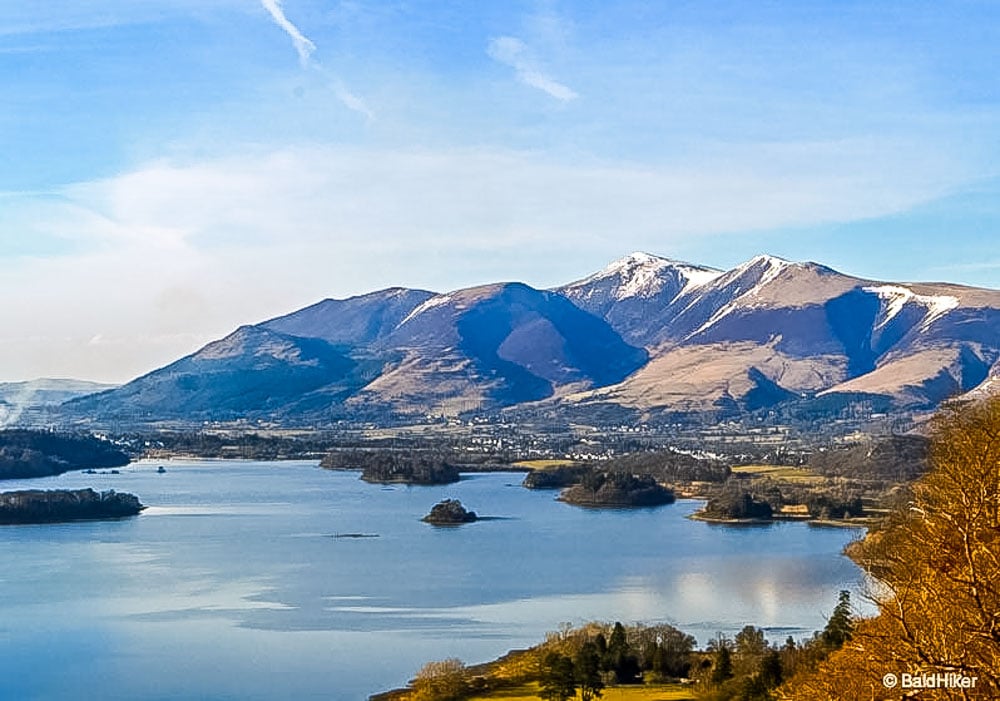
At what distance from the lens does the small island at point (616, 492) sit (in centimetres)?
5875

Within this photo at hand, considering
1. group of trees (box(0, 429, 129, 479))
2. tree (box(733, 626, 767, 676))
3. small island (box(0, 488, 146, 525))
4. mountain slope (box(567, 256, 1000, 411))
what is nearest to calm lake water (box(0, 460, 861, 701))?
small island (box(0, 488, 146, 525))

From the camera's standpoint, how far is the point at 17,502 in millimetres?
51500

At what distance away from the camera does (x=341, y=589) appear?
31.8 m

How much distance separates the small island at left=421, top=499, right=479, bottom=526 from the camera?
47562mm

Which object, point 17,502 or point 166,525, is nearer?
point 166,525

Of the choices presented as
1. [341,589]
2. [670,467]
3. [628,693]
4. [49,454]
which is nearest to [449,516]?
[341,589]

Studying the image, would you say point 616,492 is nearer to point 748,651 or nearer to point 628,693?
point 748,651

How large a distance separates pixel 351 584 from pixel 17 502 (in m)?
24.6

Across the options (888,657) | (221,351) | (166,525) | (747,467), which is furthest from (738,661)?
(221,351)

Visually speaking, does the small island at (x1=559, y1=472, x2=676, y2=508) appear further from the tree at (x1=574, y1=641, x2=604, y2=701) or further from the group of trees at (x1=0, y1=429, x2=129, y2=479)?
the tree at (x1=574, y1=641, x2=604, y2=701)

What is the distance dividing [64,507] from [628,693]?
123 feet

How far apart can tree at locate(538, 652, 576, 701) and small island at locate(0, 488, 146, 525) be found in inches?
1394

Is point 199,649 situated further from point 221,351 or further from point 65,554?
point 221,351

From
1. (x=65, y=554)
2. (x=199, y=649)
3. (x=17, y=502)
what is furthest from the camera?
(x=17, y=502)
